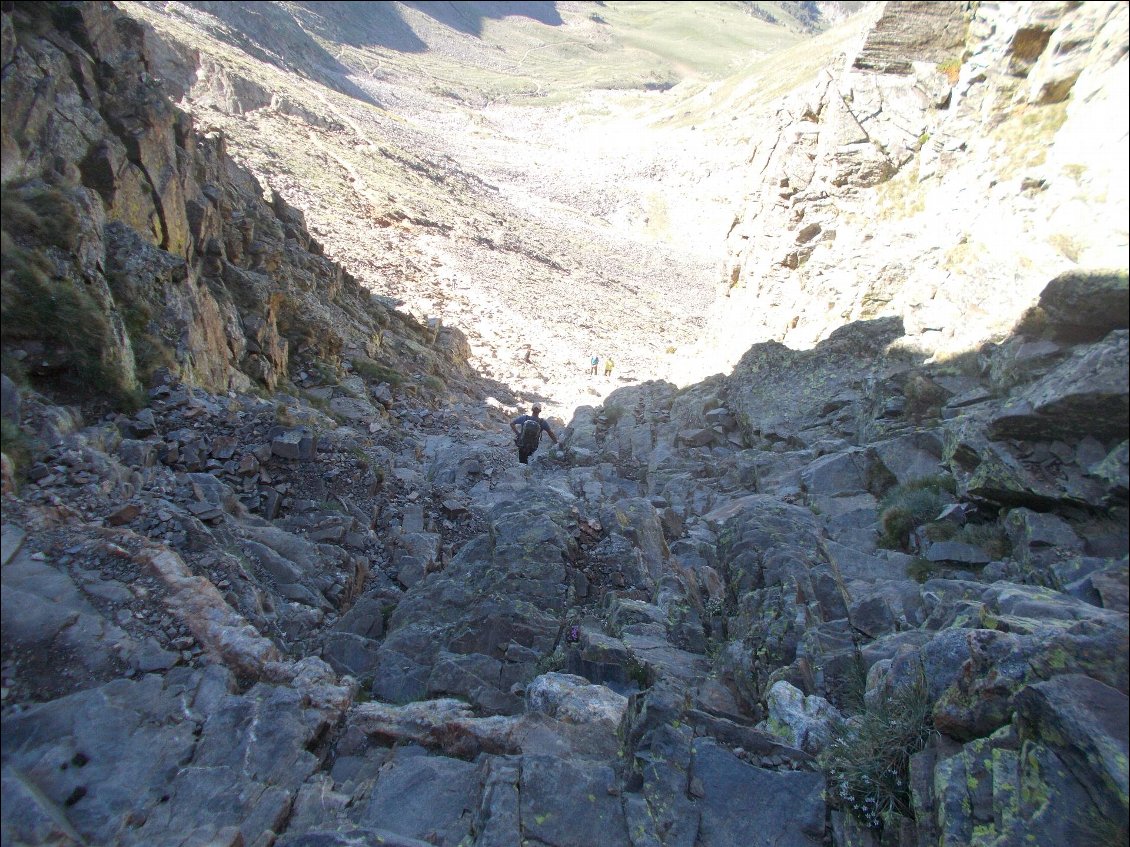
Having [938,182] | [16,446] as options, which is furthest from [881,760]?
[938,182]

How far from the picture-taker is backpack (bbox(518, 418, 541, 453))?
1536 centimetres

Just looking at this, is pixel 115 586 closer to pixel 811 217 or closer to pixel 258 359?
pixel 258 359

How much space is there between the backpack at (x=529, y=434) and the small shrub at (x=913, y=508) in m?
7.88

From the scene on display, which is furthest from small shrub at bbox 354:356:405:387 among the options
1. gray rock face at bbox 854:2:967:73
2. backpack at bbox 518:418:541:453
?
gray rock face at bbox 854:2:967:73

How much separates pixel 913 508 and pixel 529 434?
27.7 ft

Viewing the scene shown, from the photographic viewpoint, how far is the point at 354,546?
411 inches

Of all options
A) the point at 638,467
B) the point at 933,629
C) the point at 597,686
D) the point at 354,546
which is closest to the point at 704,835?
the point at 597,686

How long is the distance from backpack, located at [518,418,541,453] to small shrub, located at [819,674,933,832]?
1060cm

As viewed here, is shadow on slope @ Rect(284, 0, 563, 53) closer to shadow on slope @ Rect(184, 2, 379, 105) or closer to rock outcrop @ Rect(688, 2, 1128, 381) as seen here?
shadow on slope @ Rect(184, 2, 379, 105)

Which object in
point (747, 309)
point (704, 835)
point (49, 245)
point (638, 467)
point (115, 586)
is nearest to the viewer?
point (704, 835)

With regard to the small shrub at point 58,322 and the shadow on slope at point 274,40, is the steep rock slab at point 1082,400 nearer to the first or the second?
the small shrub at point 58,322

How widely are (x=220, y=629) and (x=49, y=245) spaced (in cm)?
496

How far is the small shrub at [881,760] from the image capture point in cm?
503

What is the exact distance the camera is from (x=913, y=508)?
9375 millimetres
